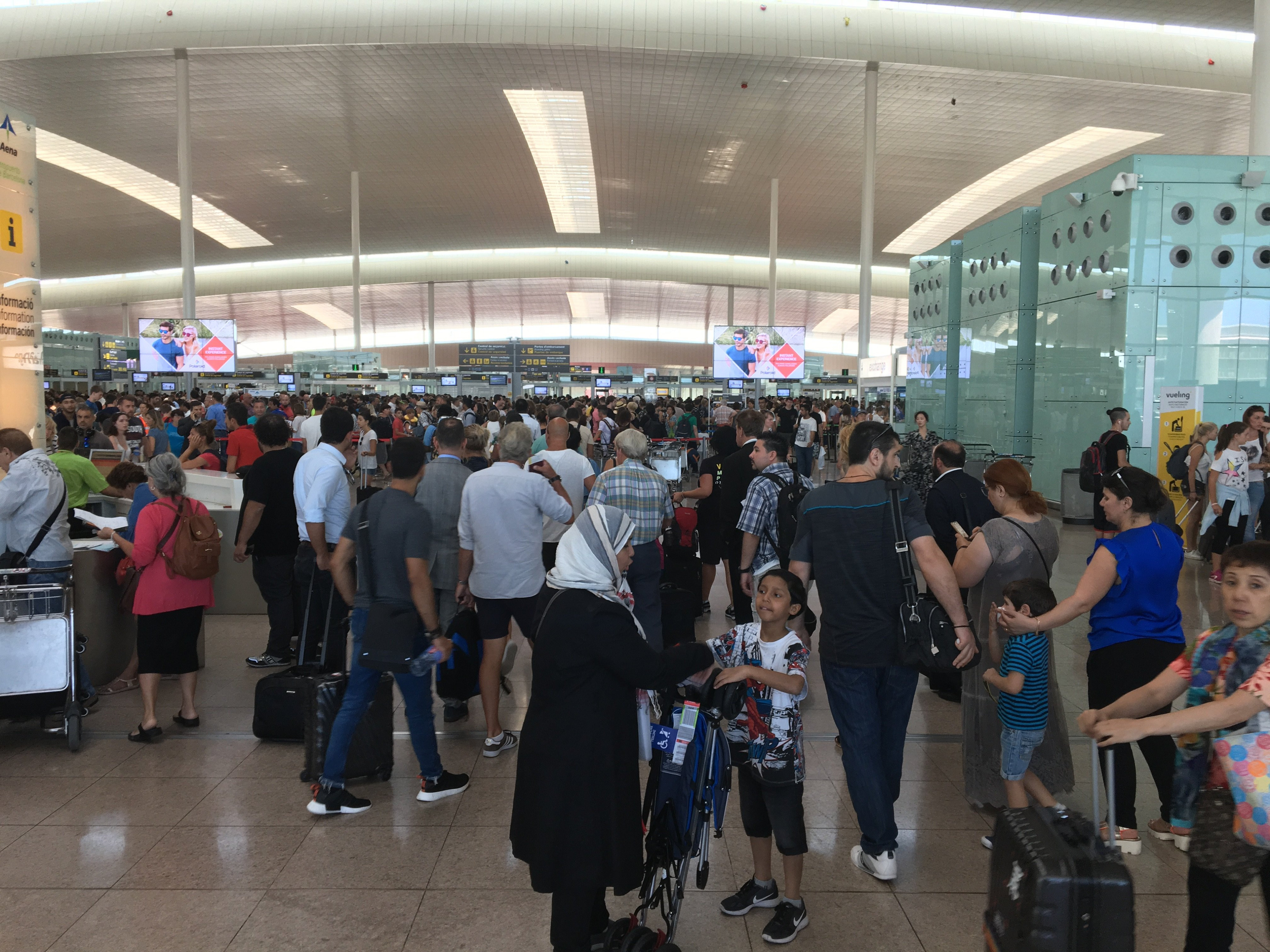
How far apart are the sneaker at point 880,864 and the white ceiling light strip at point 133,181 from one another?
78.6ft

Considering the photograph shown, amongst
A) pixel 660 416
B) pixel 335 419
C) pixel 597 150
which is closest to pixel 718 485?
pixel 335 419

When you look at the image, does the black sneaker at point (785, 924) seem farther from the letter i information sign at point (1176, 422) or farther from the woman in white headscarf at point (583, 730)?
the letter i information sign at point (1176, 422)

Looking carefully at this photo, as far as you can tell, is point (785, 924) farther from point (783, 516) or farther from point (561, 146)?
point (561, 146)

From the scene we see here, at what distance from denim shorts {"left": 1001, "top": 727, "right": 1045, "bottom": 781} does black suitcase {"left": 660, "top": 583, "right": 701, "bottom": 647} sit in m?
2.49

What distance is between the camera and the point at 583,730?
259 cm

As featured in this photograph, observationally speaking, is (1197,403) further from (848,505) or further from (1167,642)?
(848,505)

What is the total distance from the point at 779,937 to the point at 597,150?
2564 cm

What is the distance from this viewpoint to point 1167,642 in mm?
3668

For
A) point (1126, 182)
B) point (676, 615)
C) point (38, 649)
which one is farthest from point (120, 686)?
point (1126, 182)

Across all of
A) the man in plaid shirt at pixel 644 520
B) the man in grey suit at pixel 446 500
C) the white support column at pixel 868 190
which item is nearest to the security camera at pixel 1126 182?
the white support column at pixel 868 190

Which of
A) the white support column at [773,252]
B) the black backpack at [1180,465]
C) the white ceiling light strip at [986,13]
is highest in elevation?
the white ceiling light strip at [986,13]

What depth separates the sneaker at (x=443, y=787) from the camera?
4344 millimetres

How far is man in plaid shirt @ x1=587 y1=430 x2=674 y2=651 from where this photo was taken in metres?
5.27

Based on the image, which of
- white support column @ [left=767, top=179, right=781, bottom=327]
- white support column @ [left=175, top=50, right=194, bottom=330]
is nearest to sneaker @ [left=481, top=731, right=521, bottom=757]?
white support column @ [left=175, top=50, right=194, bottom=330]
